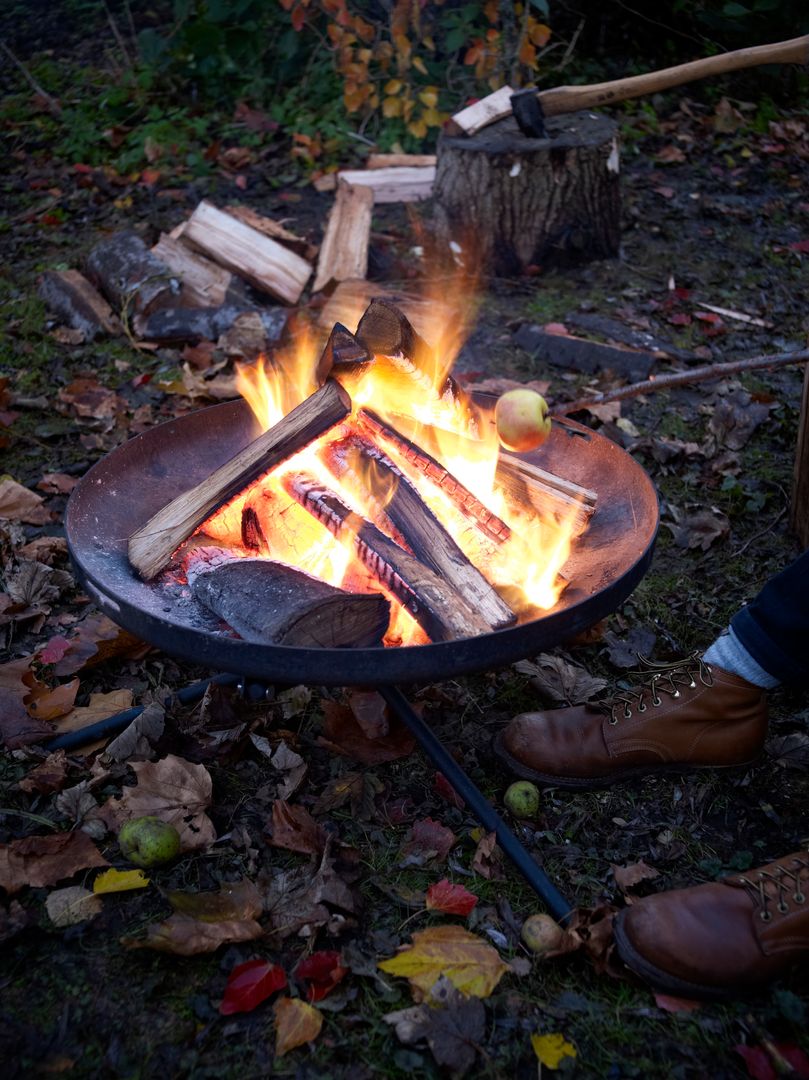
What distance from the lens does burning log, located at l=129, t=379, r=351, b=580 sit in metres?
2.16

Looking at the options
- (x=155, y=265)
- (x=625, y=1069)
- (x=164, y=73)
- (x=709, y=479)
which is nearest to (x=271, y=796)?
(x=625, y=1069)

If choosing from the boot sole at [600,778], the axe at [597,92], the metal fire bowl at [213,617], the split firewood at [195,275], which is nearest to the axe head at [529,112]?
the axe at [597,92]

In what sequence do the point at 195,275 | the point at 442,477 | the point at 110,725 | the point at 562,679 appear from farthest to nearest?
the point at 195,275
the point at 562,679
the point at 110,725
the point at 442,477

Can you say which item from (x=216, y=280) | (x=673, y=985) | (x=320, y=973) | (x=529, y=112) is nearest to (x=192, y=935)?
(x=320, y=973)

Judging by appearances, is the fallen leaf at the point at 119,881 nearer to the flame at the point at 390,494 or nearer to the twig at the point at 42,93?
the flame at the point at 390,494

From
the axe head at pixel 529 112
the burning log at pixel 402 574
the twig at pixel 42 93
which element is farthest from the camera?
the twig at pixel 42 93

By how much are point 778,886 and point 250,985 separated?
1.19 metres

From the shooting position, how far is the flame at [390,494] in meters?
2.20

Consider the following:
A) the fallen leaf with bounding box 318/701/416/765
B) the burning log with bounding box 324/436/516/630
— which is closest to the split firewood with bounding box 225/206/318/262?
the burning log with bounding box 324/436/516/630

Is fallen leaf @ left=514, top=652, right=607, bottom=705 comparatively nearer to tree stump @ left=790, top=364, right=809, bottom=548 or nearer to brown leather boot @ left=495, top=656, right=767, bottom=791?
brown leather boot @ left=495, top=656, right=767, bottom=791

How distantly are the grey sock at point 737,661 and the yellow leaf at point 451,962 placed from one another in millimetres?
969

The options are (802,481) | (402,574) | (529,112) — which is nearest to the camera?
(402,574)

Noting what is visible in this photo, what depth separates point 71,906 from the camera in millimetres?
2010

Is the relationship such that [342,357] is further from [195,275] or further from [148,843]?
[195,275]
